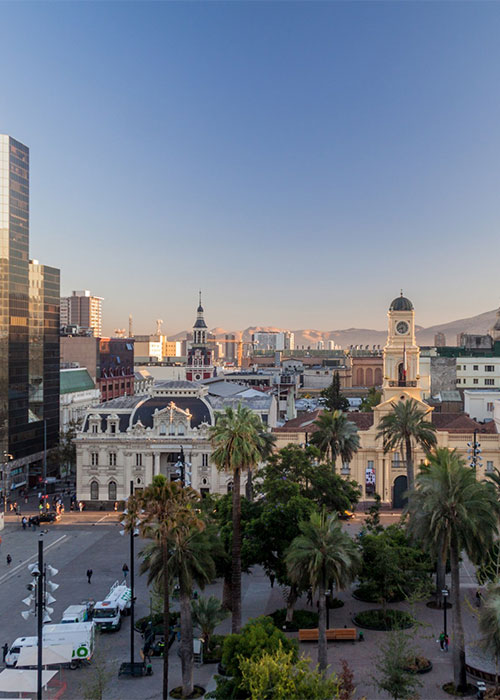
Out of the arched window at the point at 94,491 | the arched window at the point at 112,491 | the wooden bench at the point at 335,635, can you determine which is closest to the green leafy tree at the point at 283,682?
the wooden bench at the point at 335,635

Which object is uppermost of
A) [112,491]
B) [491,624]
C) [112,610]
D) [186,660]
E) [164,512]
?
[164,512]

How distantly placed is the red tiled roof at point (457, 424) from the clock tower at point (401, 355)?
179 inches

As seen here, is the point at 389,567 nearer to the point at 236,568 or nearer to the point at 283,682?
the point at 236,568

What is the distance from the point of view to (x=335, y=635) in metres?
43.7

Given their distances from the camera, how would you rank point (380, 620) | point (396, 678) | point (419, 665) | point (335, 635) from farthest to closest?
1. point (380, 620)
2. point (335, 635)
3. point (419, 665)
4. point (396, 678)

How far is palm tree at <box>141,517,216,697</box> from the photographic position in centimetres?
3588

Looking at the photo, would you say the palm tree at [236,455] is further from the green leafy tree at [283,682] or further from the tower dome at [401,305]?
the tower dome at [401,305]

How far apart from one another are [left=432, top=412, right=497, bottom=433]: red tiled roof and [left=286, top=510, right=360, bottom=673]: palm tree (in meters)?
48.1

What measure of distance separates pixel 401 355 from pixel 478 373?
69.1 m

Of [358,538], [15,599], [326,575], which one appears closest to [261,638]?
[326,575]

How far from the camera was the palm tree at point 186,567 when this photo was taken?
35.9m

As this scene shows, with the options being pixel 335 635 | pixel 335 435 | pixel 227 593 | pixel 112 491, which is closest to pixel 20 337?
pixel 112 491

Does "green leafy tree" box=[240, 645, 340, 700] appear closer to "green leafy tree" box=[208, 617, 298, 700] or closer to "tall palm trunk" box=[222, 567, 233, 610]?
"green leafy tree" box=[208, 617, 298, 700]

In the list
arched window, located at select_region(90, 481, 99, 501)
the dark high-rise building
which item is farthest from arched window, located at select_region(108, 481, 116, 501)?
the dark high-rise building
